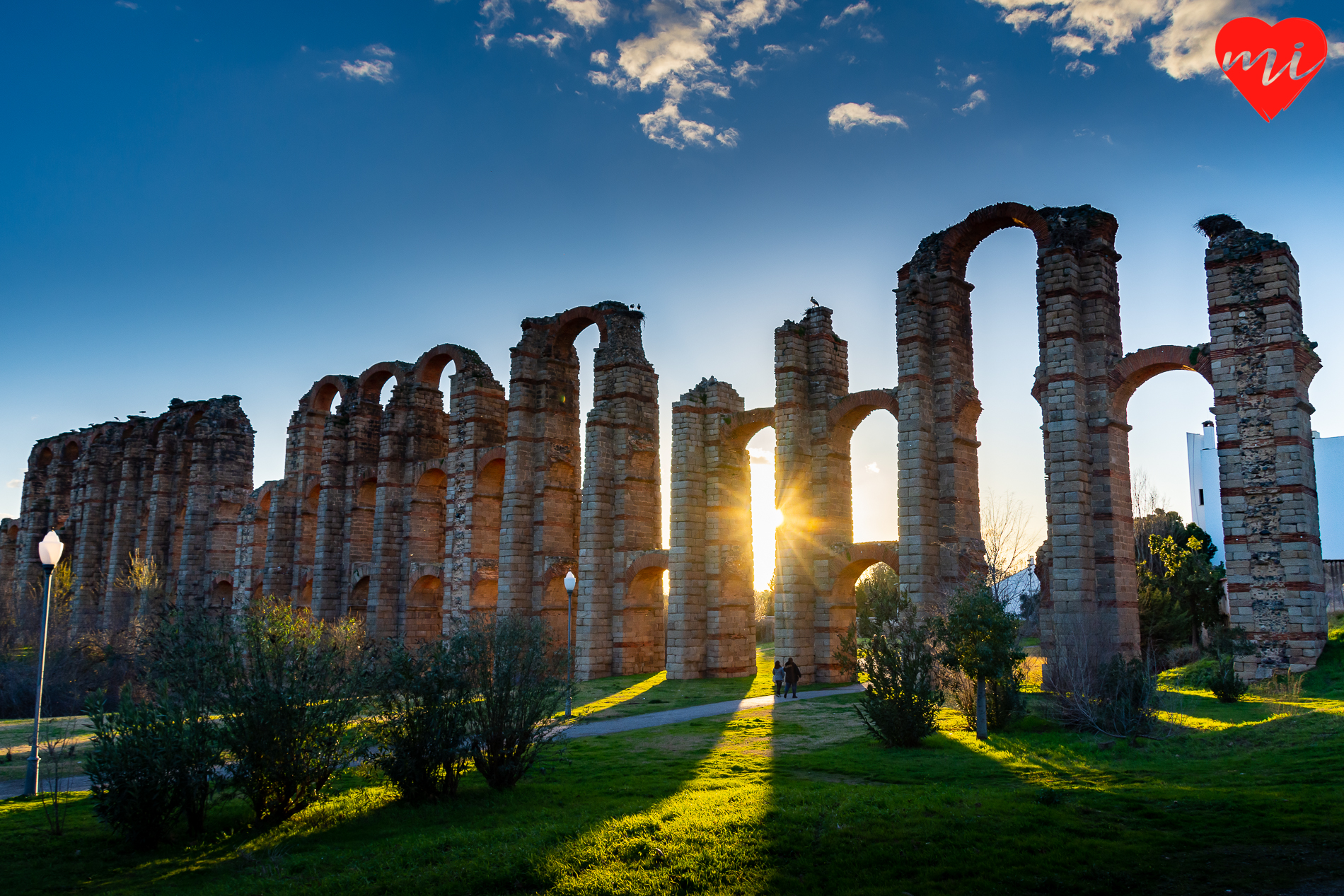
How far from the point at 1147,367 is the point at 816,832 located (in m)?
16.1

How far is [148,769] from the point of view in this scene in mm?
8953

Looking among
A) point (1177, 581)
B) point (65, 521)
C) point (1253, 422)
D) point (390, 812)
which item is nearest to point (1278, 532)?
point (1253, 422)

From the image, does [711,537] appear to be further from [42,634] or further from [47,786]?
[42,634]

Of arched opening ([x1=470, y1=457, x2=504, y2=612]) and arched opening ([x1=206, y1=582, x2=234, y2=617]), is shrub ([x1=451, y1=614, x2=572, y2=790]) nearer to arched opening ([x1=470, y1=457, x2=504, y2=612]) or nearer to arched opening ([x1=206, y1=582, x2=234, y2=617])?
arched opening ([x1=470, y1=457, x2=504, y2=612])

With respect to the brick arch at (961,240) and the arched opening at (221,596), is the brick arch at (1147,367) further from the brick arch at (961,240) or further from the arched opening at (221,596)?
the arched opening at (221,596)

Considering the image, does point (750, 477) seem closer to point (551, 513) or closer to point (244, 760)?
point (551, 513)

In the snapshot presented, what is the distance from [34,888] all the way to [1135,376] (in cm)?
2183

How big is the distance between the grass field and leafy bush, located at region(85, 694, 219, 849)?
33 centimetres

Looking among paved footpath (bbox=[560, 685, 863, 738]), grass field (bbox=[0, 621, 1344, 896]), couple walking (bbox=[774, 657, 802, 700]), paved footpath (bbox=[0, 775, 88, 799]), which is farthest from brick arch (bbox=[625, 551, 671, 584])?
paved footpath (bbox=[0, 775, 88, 799])

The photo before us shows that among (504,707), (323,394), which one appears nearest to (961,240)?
(504,707)

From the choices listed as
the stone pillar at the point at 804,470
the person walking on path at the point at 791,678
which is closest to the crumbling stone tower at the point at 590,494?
the stone pillar at the point at 804,470

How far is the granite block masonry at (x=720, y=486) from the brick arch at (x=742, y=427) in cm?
10

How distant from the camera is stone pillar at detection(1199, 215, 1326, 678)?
17.5 metres

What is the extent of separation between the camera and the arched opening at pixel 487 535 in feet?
104
